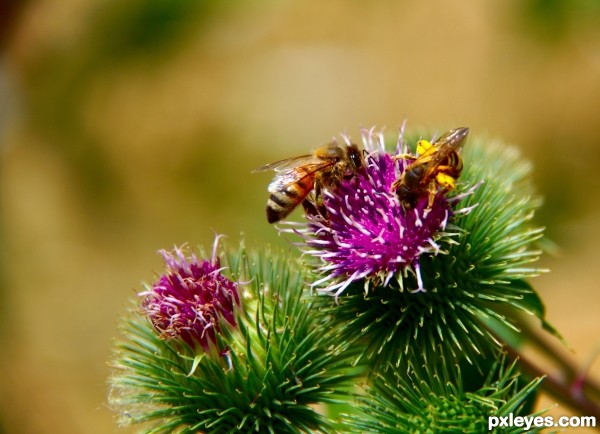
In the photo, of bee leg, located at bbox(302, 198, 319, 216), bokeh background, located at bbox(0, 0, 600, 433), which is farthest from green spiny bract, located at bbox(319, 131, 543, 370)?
bokeh background, located at bbox(0, 0, 600, 433)

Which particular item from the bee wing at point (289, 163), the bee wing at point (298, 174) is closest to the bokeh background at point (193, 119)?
the bee wing at point (289, 163)

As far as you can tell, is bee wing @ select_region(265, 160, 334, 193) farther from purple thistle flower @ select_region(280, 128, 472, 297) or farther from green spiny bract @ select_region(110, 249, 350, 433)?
green spiny bract @ select_region(110, 249, 350, 433)

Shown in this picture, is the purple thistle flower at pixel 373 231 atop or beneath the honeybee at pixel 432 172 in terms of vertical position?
beneath

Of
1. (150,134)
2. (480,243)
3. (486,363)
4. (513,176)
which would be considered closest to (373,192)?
(480,243)

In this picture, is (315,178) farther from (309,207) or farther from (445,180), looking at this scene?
(445,180)

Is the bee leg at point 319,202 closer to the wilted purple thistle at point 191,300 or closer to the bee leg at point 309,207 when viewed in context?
the bee leg at point 309,207

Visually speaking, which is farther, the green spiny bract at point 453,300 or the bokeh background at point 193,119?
the bokeh background at point 193,119
